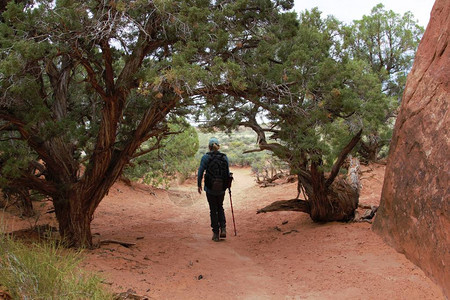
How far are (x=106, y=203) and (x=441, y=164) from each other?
38.0ft

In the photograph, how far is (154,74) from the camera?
4773 millimetres

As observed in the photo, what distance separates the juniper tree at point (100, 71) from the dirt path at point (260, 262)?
1417 millimetres

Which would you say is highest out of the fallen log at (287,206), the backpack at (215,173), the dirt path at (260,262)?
the backpack at (215,173)

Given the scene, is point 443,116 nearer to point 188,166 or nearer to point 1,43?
point 1,43

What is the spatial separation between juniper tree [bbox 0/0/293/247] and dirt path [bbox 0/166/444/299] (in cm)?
142

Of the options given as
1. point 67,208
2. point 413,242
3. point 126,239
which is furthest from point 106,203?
point 413,242

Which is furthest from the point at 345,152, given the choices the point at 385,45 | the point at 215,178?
the point at 385,45

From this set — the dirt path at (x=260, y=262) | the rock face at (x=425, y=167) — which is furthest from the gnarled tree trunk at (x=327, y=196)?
the rock face at (x=425, y=167)

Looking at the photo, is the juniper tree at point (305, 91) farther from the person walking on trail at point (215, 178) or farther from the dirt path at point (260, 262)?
the dirt path at point (260, 262)

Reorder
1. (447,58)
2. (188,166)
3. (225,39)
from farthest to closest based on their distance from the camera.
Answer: (188,166)
(225,39)
(447,58)

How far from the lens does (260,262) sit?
593 centimetres

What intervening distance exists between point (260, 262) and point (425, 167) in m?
2.88

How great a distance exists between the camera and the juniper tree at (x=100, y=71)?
185 inches

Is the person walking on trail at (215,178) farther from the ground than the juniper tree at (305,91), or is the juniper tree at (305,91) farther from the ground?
the juniper tree at (305,91)
